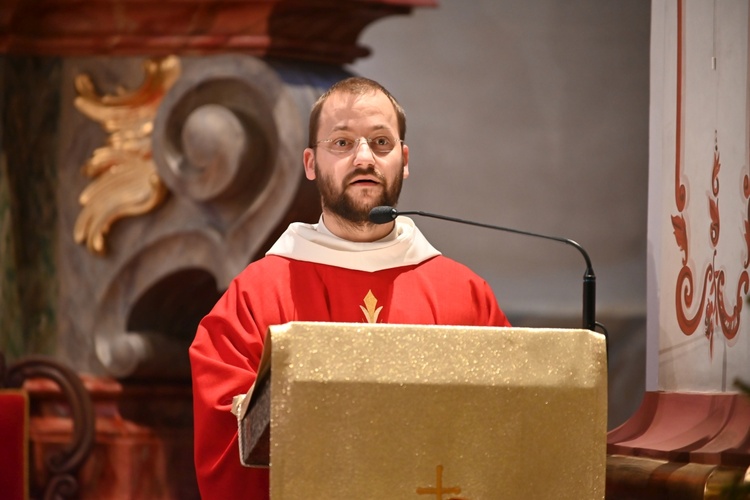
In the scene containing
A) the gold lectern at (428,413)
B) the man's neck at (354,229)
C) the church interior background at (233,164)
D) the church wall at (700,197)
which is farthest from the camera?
the church interior background at (233,164)

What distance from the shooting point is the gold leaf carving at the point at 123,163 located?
527cm

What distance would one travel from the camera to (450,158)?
5984 mm

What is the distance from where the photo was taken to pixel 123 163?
529 cm

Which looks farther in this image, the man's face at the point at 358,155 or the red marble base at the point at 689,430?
the red marble base at the point at 689,430

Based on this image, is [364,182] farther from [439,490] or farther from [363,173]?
[439,490]

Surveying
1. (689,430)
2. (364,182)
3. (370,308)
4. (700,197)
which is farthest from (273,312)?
(700,197)

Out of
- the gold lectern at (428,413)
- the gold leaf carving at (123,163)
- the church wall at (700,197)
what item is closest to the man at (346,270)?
the gold lectern at (428,413)

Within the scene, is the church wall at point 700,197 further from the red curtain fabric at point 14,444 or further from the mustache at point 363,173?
the red curtain fabric at point 14,444

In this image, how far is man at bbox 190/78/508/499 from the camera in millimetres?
2996

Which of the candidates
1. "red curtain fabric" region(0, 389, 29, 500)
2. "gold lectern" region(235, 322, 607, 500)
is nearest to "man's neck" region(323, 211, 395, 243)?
"gold lectern" region(235, 322, 607, 500)

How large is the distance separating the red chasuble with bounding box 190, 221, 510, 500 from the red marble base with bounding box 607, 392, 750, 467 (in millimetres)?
618

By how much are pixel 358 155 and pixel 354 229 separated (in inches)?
8.8

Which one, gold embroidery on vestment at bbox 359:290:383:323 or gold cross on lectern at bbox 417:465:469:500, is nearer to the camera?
gold cross on lectern at bbox 417:465:469:500

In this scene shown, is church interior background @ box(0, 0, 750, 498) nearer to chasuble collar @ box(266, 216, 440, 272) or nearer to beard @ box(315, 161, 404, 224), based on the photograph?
chasuble collar @ box(266, 216, 440, 272)
